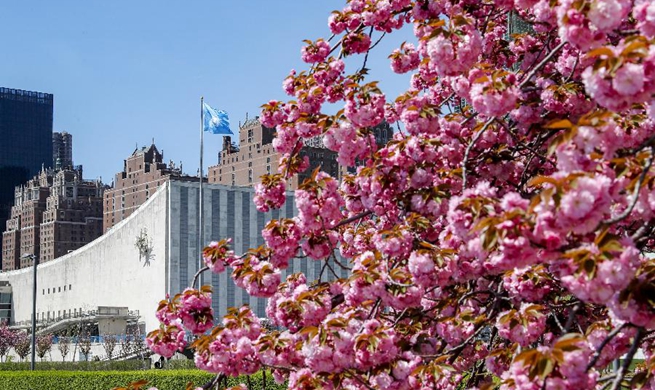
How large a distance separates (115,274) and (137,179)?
198 feet

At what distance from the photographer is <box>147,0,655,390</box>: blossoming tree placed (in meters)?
4.32

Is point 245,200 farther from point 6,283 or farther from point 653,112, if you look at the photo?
point 653,112

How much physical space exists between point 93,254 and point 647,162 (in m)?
105

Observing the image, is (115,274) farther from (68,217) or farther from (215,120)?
(68,217)

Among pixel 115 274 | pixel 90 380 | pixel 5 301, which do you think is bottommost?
pixel 90 380

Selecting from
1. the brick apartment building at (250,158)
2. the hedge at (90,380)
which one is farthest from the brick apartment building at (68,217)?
the hedge at (90,380)

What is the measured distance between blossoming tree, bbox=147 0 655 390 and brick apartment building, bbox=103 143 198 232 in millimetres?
138764

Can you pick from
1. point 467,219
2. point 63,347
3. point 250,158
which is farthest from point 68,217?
point 467,219

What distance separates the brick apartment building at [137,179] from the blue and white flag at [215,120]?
90.2 m

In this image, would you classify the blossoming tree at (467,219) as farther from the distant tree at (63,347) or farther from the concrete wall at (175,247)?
the concrete wall at (175,247)

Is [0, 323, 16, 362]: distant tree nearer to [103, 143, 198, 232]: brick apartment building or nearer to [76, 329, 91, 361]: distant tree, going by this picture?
[76, 329, 91, 361]: distant tree

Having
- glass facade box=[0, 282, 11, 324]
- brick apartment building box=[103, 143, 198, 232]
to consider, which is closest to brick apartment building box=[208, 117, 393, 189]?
brick apartment building box=[103, 143, 198, 232]

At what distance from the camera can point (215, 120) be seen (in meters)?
55.7

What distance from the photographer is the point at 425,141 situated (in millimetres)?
6992
